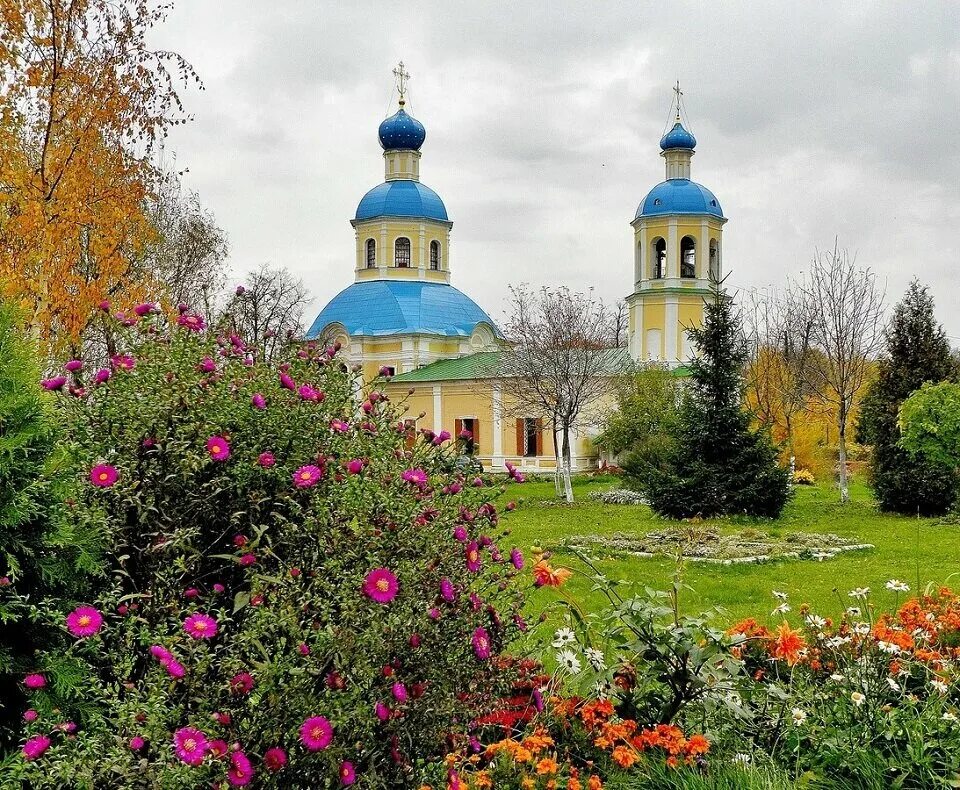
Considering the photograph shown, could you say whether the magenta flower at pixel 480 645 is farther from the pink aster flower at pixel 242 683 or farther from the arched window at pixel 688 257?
the arched window at pixel 688 257

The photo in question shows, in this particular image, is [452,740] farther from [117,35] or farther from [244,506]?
[117,35]

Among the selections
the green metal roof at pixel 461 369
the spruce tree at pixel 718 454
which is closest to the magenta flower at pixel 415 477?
the spruce tree at pixel 718 454

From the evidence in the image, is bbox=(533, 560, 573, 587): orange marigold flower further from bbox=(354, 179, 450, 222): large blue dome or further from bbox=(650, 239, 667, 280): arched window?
bbox=(354, 179, 450, 222): large blue dome

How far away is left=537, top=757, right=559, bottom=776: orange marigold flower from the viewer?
11.2 ft

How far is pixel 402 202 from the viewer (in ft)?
138

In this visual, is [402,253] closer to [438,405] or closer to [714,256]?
[438,405]

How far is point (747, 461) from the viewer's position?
17625 mm

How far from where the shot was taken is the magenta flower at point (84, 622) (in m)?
2.92

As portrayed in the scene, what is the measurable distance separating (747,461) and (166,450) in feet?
50.4

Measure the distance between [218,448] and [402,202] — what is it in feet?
130

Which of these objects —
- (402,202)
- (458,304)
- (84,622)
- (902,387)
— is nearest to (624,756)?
(84,622)

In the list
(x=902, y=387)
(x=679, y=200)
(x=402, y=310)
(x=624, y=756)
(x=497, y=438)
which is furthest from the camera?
(x=402, y=310)

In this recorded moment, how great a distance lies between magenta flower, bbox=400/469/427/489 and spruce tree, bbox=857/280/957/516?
16.7 m

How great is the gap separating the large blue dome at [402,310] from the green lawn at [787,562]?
62.9ft
